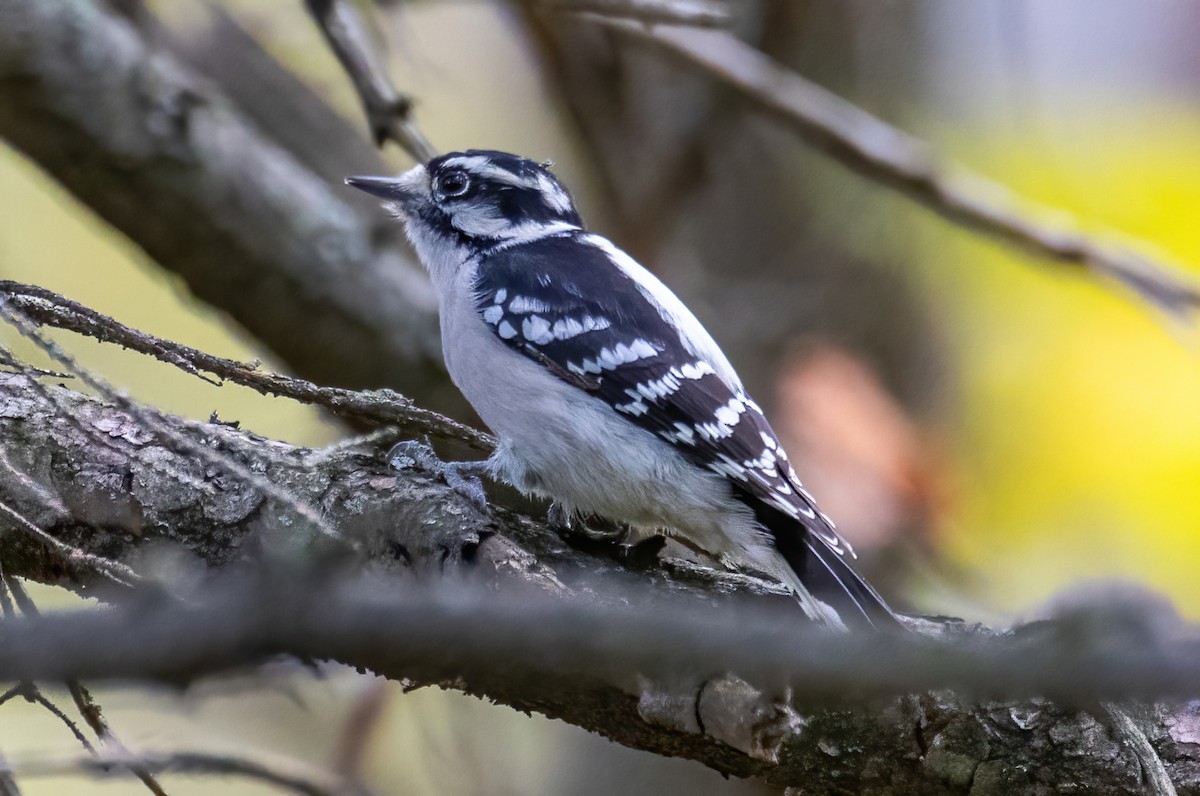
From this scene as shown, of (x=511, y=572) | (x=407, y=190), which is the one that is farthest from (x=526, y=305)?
(x=511, y=572)

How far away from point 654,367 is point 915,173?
1988 millimetres

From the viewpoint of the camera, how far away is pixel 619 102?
5.83 meters

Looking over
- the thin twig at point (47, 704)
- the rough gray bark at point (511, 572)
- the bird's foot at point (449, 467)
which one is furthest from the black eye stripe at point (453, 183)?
the thin twig at point (47, 704)

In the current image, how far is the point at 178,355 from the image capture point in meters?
2.22

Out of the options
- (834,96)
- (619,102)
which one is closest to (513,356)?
(619,102)

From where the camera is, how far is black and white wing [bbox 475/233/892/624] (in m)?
2.88

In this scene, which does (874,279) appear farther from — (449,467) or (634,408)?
(449,467)

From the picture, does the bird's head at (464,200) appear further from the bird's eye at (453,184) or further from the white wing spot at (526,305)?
the white wing spot at (526,305)

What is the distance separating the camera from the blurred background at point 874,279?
499 centimetres

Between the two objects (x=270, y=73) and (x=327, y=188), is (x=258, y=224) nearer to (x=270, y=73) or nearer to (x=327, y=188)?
(x=327, y=188)

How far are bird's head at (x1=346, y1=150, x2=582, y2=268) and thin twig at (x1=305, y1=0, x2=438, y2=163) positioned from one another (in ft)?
0.84

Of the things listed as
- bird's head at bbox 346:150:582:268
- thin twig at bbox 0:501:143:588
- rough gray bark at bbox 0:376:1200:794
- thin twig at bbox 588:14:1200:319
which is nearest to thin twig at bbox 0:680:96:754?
thin twig at bbox 0:501:143:588

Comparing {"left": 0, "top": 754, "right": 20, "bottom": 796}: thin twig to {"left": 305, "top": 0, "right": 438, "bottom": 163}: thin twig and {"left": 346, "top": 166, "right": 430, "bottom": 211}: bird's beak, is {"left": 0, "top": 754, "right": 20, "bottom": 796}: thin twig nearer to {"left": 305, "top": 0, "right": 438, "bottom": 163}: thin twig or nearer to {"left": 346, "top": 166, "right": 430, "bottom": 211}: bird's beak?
Result: {"left": 346, "top": 166, "right": 430, "bottom": 211}: bird's beak

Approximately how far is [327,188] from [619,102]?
1.64 meters
